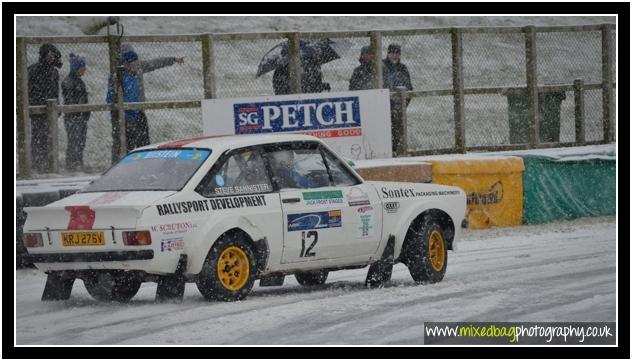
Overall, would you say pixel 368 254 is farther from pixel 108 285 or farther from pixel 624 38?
pixel 624 38

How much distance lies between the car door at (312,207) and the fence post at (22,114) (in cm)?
459

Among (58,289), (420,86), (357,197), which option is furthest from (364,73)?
(58,289)

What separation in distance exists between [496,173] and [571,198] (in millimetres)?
1553

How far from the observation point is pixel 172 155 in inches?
411

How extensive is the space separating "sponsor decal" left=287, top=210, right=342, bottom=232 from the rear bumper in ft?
4.89

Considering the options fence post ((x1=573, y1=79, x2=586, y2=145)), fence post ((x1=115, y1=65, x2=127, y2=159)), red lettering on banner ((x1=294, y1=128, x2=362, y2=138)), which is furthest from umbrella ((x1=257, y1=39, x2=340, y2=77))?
fence post ((x1=573, y1=79, x2=586, y2=145))

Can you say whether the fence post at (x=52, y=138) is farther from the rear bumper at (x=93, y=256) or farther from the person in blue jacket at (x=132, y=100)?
the rear bumper at (x=93, y=256)

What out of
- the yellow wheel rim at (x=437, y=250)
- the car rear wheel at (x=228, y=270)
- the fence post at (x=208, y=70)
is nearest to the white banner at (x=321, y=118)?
the fence post at (x=208, y=70)

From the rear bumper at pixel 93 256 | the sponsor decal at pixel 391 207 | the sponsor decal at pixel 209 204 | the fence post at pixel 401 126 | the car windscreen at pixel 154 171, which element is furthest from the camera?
the fence post at pixel 401 126

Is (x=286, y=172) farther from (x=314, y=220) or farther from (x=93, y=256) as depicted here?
(x=93, y=256)

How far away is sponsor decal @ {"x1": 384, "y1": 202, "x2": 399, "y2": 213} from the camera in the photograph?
11.2m

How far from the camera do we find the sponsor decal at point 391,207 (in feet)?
36.7

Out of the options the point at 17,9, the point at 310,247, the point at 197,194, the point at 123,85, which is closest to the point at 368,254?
the point at 310,247

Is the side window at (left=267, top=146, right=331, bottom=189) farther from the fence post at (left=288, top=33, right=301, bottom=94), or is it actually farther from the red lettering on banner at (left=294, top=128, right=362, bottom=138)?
the fence post at (left=288, top=33, right=301, bottom=94)
